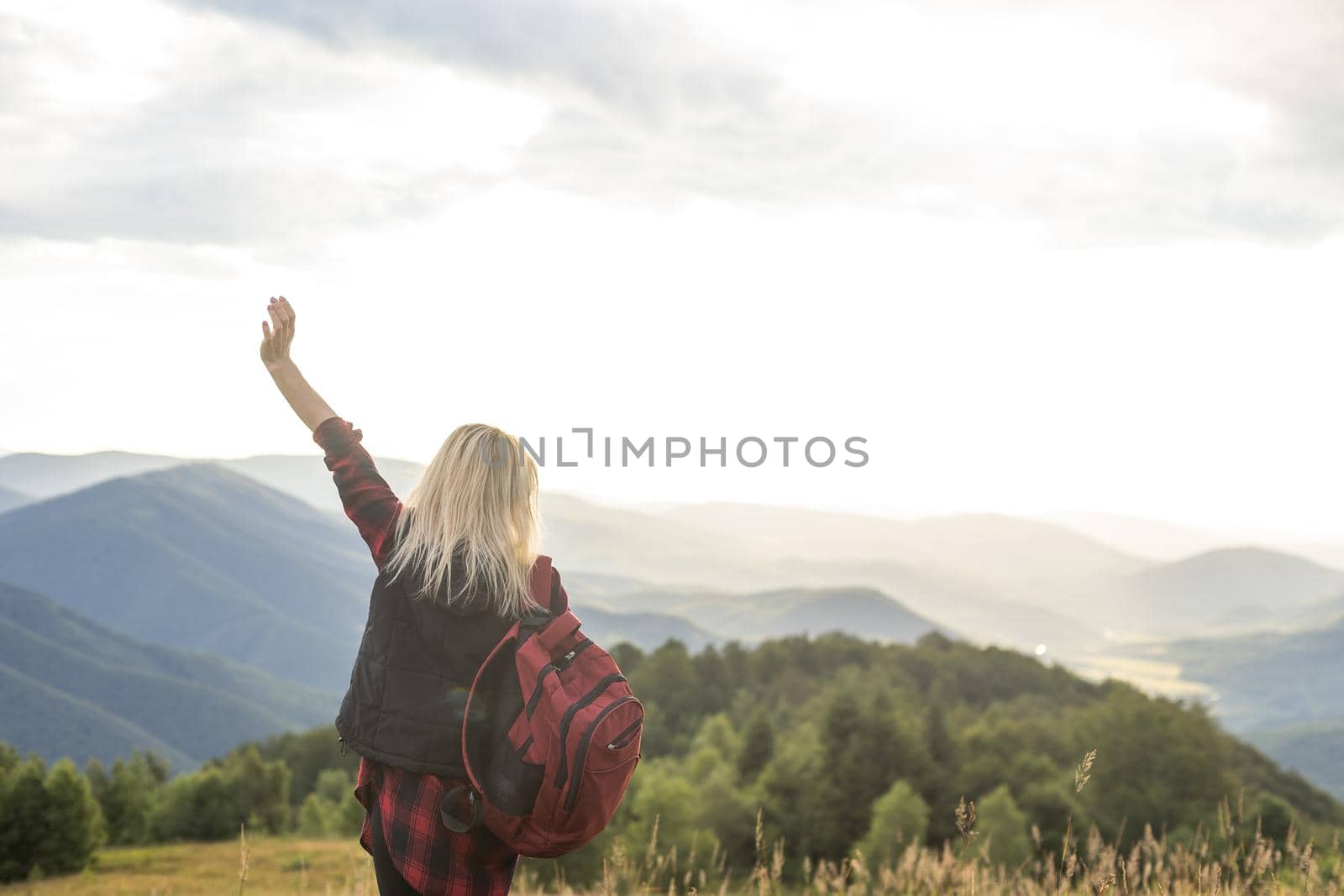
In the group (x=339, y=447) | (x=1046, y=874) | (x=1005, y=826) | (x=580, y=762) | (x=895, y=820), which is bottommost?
(x=1005, y=826)

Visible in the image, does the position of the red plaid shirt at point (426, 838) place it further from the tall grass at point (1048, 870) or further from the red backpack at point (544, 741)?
the tall grass at point (1048, 870)

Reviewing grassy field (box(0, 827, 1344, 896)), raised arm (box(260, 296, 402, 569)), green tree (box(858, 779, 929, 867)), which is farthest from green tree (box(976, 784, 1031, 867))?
raised arm (box(260, 296, 402, 569))

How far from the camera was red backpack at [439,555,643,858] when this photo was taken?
8.95 feet

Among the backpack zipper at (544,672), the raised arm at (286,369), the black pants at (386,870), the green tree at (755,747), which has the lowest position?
the green tree at (755,747)

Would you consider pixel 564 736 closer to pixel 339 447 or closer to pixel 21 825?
pixel 339 447

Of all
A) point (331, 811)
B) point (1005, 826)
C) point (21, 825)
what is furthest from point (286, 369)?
point (331, 811)

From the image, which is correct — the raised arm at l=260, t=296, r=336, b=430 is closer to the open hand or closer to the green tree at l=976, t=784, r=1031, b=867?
the open hand

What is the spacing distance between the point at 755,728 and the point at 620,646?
32863 millimetres

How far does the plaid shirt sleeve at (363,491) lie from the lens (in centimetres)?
308

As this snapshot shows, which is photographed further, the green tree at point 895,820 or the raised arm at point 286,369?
the green tree at point 895,820

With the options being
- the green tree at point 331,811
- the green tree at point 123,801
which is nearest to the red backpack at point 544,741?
the green tree at point 331,811

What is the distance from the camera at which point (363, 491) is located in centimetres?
311

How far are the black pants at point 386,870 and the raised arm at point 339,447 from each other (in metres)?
A: 0.78

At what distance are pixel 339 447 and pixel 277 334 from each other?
0.56 m
